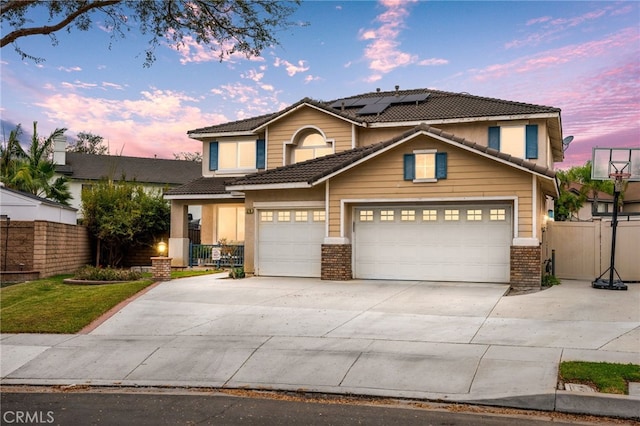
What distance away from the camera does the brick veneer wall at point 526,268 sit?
56.7 ft

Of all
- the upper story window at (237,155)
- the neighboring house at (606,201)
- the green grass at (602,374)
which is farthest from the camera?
the neighboring house at (606,201)

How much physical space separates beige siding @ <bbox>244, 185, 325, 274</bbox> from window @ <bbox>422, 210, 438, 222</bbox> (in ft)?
11.7

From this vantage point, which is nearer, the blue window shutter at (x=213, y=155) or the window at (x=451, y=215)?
the window at (x=451, y=215)

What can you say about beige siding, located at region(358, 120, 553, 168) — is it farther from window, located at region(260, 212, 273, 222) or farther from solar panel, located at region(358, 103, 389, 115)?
window, located at region(260, 212, 273, 222)

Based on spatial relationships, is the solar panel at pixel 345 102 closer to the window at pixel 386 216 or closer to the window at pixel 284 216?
the window at pixel 284 216

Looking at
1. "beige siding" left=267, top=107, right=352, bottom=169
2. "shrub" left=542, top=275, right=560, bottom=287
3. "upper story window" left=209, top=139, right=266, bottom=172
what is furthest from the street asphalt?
"upper story window" left=209, top=139, right=266, bottom=172

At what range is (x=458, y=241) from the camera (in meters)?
18.7

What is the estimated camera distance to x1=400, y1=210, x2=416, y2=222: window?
760 inches

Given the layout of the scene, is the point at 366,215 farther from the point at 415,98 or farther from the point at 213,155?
the point at 213,155

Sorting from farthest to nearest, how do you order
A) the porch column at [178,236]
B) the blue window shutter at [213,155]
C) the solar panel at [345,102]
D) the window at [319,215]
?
1. the blue window shutter at [213,155]
2. the solar panel at [345,102]
3. the porch column at [178,236]
4. the window at [319,215]

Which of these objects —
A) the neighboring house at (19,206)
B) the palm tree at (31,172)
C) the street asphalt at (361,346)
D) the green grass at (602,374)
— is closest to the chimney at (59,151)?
the palm tree at (31,172)

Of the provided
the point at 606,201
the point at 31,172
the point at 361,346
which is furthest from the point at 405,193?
the point at 606,201

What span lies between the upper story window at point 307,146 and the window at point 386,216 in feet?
19.7

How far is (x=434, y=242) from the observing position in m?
19.0
